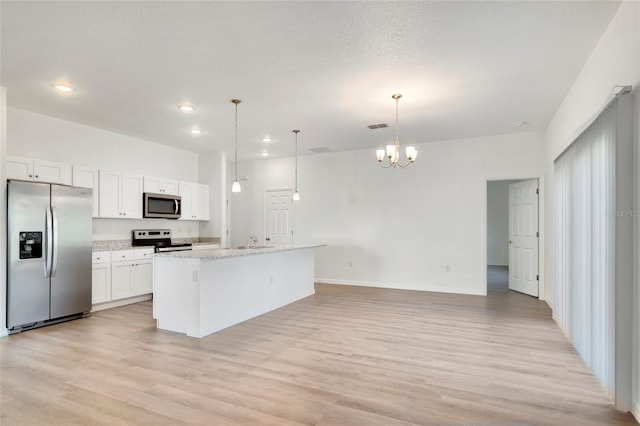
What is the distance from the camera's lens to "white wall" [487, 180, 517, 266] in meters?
10.6

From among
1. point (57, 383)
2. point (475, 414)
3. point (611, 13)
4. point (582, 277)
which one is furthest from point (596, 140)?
point (57, 383)

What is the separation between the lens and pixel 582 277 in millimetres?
3299

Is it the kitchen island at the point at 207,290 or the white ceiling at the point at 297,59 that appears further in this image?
the kitchen island at the point at 207,290

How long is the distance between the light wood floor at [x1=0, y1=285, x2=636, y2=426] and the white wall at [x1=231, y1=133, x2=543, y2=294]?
1932 millimetres

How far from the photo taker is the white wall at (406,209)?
251 inches

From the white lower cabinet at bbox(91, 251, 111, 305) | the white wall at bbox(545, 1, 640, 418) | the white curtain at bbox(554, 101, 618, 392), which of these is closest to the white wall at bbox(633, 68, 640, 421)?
the white wall at bbox(545, 1, 640, 418)

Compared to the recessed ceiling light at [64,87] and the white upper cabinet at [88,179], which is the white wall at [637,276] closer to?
the recessed ceiling light at [64,87]

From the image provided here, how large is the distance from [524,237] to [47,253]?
747 centimetres

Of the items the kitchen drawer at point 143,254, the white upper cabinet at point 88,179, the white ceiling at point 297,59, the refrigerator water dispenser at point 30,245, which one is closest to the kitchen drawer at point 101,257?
the kitchen drawer at point 143,254

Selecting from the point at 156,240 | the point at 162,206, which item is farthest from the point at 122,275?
the point at 162,206

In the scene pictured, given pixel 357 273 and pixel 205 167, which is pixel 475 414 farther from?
pixel 205 167

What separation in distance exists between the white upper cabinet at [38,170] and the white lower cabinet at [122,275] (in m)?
1.19

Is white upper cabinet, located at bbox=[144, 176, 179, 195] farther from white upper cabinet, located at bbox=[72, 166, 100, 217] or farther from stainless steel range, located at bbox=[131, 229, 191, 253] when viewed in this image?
white upper cabinet, located at bbox=[72, 166, 100, 217]

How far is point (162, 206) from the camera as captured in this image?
6.47 metres
